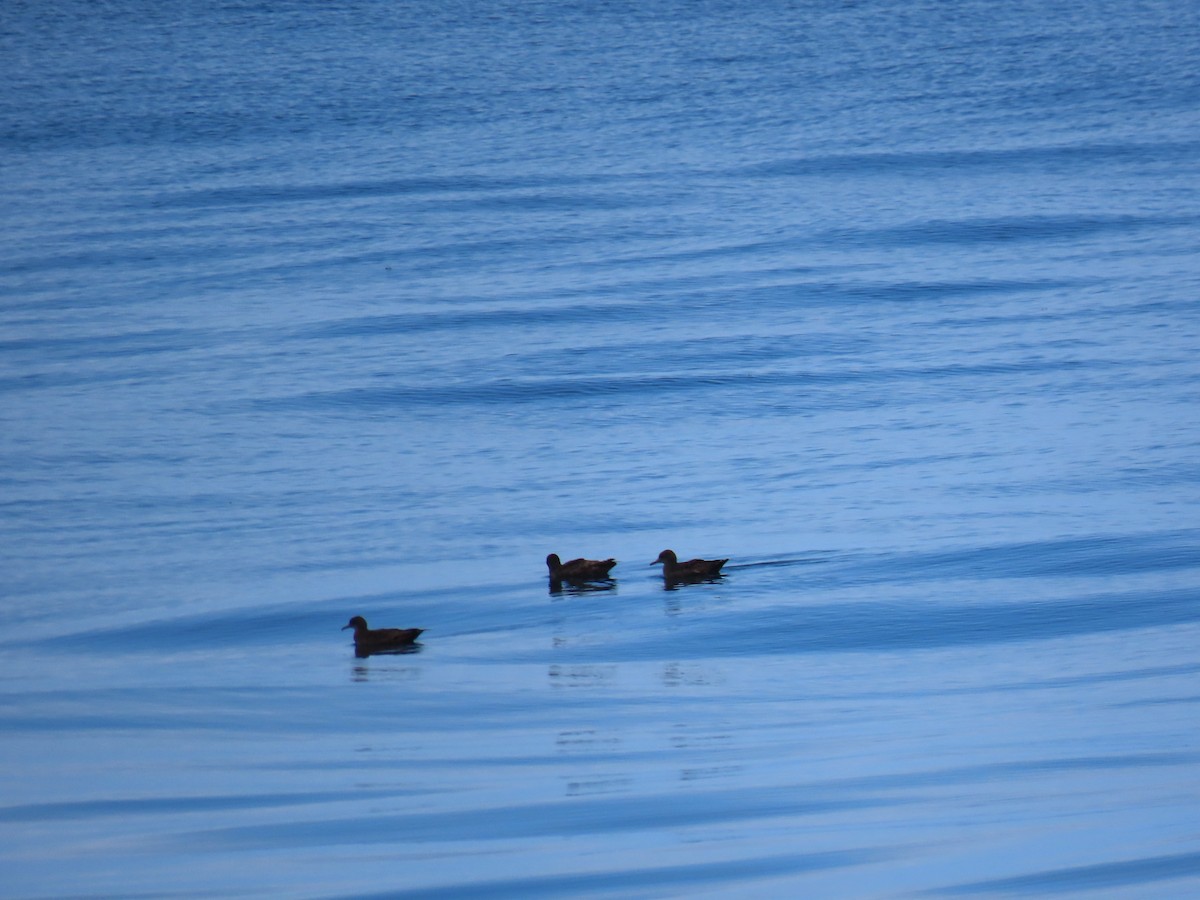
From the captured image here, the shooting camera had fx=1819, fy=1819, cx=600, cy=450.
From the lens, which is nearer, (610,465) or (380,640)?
(380,640)

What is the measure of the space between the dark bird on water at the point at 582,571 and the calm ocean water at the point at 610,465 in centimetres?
23

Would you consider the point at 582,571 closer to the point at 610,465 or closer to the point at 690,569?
the point at 690,569

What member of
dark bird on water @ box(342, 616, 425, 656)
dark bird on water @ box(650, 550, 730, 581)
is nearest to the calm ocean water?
dark bird on water @ box(342, 616, 425, 656)

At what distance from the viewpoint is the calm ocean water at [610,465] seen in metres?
7.47

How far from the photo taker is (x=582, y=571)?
14211 mm

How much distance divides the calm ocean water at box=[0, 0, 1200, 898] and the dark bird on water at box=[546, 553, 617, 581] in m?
0.23

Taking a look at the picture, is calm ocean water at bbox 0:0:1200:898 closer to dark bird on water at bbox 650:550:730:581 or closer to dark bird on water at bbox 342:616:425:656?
dark bird on water at bbox 342:616:425:656

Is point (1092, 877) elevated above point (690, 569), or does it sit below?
below

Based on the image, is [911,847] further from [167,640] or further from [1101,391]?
[1101,391]

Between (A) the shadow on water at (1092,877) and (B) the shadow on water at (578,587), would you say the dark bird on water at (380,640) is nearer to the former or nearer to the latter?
(B) the shadow on water at (578,587)

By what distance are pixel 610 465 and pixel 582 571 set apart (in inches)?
223

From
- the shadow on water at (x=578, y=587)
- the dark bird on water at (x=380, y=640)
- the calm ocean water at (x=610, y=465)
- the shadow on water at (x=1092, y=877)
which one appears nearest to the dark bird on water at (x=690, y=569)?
the calm ocean water at (x=610, y=465)

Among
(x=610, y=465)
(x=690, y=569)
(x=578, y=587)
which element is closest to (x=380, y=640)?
(x=578, y=587)

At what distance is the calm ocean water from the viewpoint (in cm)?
747
